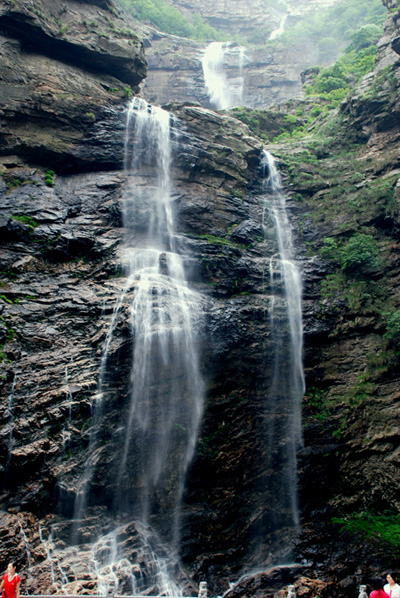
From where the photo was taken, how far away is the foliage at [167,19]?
38156 millimetres

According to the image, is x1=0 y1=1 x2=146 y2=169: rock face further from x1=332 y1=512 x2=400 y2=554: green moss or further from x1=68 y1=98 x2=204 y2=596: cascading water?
x1=332 y1=512 x2=400 y2=554: green moss

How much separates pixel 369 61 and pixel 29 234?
25.9 metres

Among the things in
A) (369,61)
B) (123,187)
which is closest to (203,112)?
(123,187)

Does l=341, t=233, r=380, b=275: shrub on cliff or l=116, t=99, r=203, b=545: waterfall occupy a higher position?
l=341, t=233, r=380, b=275: shrub on cliff

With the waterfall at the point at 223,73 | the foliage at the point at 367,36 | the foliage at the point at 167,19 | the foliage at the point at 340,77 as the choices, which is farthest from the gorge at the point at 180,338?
the foliage at the point at 167,19

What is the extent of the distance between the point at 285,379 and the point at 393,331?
3.48m

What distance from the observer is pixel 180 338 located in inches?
446

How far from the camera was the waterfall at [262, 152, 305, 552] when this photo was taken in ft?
33.7

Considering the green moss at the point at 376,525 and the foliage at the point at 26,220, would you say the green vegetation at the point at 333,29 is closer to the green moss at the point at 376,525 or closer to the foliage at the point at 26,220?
the foliage at the point at 26,220

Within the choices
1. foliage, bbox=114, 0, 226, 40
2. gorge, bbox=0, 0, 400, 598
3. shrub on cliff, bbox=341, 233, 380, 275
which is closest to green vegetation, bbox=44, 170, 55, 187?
gorge, bbox=0, 0, 400, 598

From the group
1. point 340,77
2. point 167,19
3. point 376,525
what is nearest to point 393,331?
point 376,525

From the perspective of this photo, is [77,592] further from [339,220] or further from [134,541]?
[339,220]

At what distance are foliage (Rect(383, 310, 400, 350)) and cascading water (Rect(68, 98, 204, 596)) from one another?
5.77 metres

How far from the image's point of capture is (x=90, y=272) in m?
12.5
